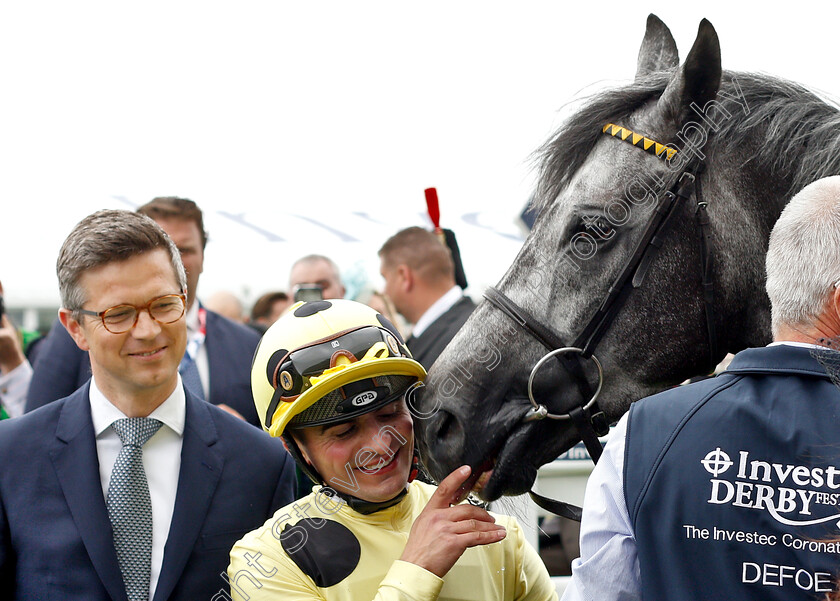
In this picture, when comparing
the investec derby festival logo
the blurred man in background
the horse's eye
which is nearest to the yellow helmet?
the horse's eye

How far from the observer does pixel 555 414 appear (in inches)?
85.3

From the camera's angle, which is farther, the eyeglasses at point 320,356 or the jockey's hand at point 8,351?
the jockey's hand at point 8,351

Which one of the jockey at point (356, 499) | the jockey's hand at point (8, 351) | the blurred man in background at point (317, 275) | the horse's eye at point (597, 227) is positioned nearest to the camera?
the jockey at point (356, 499)

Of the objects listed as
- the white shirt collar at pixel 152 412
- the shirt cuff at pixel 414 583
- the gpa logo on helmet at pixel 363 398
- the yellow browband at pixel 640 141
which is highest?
the yellow browband at pixel 640 141

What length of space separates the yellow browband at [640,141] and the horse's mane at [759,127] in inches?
2.0

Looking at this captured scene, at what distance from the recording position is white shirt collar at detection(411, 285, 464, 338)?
5180mm

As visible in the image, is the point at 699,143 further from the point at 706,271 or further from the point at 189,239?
the point at 189,239

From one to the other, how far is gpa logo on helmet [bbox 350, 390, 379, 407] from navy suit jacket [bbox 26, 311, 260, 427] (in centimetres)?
156

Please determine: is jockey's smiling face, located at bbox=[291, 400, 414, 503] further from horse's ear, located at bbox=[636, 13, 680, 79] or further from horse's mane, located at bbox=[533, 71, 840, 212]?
horse's ear, located at bbox=[636, 13, 680, 79]

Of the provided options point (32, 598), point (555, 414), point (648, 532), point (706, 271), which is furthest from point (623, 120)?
point (32, 598)

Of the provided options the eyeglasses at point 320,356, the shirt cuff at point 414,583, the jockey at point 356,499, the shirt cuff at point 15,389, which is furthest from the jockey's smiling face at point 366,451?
the shirt cuff at point 15,389

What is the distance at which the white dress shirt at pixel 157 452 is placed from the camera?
2188 millimetres

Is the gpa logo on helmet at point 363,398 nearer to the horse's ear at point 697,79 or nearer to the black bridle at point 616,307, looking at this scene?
the black bridle at point 616,307

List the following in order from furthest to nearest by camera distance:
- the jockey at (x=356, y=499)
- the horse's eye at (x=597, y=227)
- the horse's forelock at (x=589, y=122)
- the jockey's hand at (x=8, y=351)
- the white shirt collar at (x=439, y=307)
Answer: the white shirt collar at (x=439, y=307), the jockey's hand at (x=8, y=351), the horse's forelock at (x=589, y=122), the horse's eye at (x=597, y=227), the jockey at (x=356, y=499)
